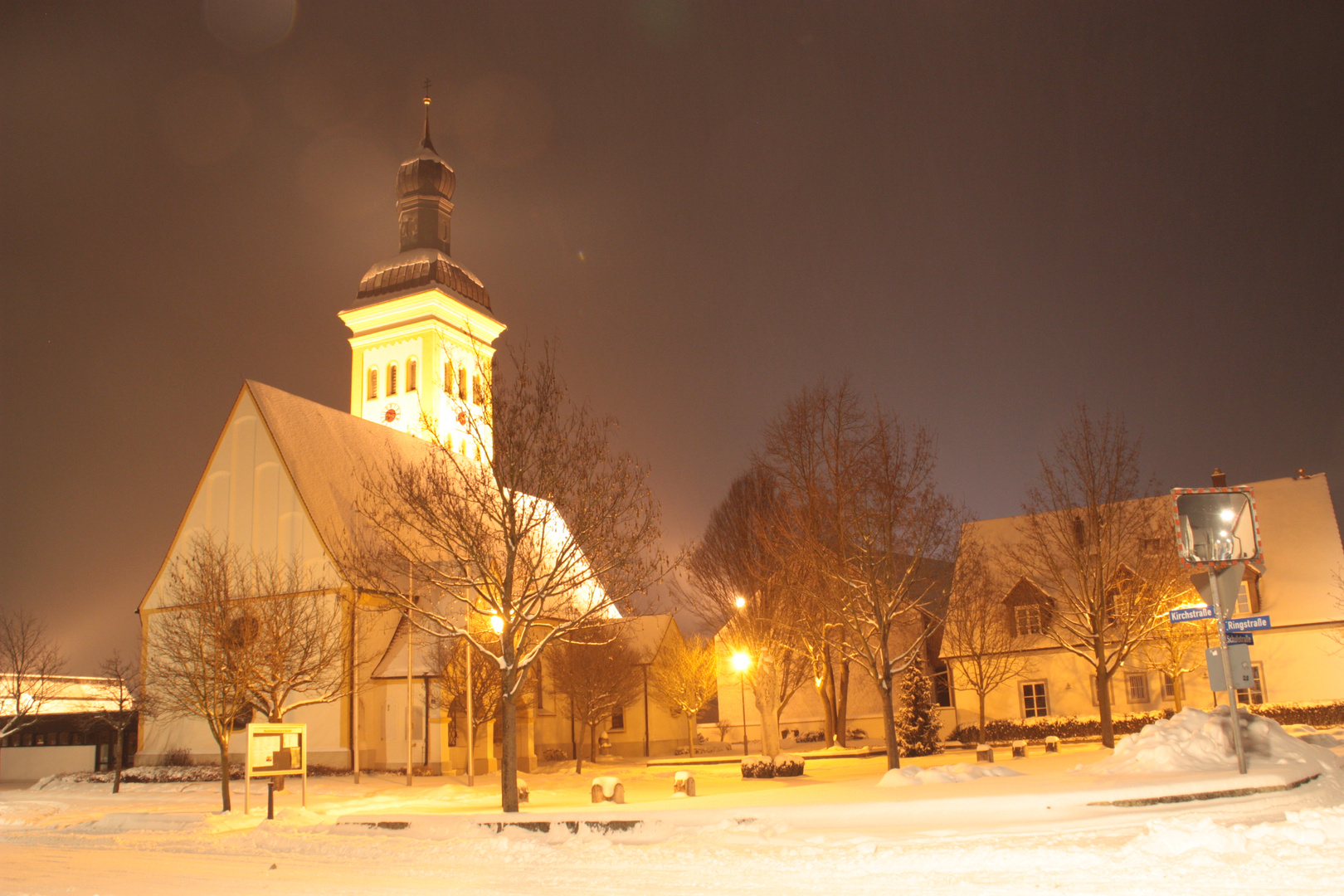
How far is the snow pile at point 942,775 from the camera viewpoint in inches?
730

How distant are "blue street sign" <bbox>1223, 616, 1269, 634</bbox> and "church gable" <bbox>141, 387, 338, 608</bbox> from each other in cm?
3051

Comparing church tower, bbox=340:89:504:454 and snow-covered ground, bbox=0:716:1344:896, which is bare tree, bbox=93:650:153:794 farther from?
church tower, bbox=340:89:504:454

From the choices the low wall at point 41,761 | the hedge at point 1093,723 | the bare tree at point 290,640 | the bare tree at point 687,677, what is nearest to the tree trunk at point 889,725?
the hedge at point 1093,723

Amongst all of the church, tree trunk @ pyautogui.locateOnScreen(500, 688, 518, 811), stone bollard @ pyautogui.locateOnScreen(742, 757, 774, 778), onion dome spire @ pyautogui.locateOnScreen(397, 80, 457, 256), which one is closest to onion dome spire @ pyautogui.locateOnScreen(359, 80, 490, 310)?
onion dome spire @ pyautogui.locateOnScreen(397, 80, 457, 256)

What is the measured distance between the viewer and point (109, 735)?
41.5 meters

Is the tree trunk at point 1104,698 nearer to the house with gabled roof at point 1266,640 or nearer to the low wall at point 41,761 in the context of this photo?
the house with gabled roof at point 1266,640

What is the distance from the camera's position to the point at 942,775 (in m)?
18.8

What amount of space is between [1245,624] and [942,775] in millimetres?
5806

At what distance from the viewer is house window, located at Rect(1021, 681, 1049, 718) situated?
136 feet

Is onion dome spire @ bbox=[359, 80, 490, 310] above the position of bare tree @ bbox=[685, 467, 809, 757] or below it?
above

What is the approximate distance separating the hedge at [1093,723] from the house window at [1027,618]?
11.6 feet

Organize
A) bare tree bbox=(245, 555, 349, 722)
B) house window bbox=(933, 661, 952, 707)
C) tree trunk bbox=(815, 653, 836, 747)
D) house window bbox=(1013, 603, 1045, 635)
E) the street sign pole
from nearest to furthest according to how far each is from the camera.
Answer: the street sign pole, bare tree bbox=(245, 555, 349, 722), tree trunk bbox=(815, 653, 836, 747), house window bbox=(1013, 603, 1045, 635), house window bbox=(933, 661, 952, 707)

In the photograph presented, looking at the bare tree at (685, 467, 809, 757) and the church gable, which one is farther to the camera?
the church gable

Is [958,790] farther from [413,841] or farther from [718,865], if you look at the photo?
[413,841]
